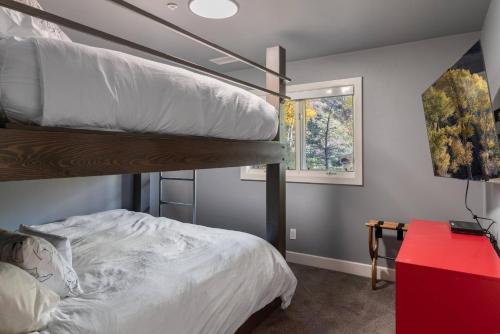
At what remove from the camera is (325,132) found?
317 cm

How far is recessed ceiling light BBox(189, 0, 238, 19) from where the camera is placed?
1829 mm

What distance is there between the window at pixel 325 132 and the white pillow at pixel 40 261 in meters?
2.27

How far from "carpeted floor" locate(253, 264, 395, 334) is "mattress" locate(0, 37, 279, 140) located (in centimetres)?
144

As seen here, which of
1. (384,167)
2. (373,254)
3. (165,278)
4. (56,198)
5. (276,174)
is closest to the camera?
(165,278)

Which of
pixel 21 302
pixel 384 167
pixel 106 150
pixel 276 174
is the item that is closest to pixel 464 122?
pixel 276 174

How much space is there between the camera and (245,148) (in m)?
1.72

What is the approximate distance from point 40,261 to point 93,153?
588 mm

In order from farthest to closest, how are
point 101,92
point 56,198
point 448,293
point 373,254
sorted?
point 56,198 → point 373,254 → point 448,293 → point 101,92

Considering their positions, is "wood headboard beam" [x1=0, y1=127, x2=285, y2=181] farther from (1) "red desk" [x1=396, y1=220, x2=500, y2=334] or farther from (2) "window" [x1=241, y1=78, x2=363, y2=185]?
(2) "window" [x1=241, y1=78, x2=363, y2=185]

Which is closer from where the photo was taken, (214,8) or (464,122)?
(464,122)

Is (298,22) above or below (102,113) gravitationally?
above

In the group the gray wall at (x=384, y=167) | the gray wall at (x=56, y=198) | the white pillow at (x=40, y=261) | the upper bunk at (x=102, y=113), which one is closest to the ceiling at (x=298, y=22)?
the gray wall at (x=384, y=167)

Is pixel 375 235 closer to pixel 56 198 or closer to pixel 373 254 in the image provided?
pixel 373 254

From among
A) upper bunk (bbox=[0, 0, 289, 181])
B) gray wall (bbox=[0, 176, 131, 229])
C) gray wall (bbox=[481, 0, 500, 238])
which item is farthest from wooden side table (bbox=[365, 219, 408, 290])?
gray wall (bbox=[0, 176, 131, 229])
